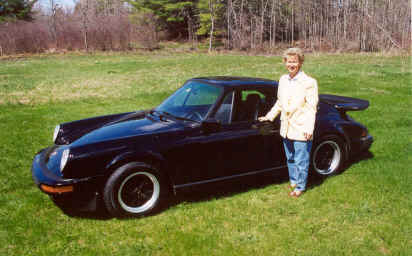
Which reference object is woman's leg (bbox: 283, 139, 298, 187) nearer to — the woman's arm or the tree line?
the woman's arm

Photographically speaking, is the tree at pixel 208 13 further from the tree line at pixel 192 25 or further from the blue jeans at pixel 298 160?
the blue jeans at pixel 298 160

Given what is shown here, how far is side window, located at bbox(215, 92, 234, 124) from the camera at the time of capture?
4.41 m

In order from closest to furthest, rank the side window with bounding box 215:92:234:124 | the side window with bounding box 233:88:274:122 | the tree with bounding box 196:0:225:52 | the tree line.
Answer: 1. the side window with bounding box 215:92:234:124
2. the side window with bounding box 233:88:274:122
3. the tree line
4. the tree with bounding box 196:0:225:52

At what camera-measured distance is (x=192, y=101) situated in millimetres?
4789

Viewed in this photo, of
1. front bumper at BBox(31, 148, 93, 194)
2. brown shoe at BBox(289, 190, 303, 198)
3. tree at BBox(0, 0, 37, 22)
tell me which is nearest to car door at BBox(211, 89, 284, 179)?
brown shoe at BBox(289, 190, 303, 198)

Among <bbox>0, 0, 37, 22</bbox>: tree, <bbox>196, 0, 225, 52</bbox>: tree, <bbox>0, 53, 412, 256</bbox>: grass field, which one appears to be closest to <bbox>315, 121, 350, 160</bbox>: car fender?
<bbox>0, 53, 412, 256</bbox>: grass field

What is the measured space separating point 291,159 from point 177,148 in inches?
62.3

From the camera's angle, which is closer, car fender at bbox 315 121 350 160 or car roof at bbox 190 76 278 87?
car roof at bbox 190 76 278 87

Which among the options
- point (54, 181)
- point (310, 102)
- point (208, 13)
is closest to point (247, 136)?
point (310, 102)

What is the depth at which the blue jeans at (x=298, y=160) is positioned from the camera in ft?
14.7

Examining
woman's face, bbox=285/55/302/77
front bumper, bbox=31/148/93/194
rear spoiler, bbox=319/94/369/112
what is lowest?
front bumper, bbox=31/148/93/194

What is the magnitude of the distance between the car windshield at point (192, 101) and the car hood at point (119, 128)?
0.75ft

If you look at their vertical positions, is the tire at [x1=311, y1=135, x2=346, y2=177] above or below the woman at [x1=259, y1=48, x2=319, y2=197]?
below

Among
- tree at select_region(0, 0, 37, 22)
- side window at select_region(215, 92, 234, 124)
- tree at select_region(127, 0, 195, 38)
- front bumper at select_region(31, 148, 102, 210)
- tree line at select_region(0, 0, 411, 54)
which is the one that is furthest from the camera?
tree at select_region(127, 0, 195, 38)
